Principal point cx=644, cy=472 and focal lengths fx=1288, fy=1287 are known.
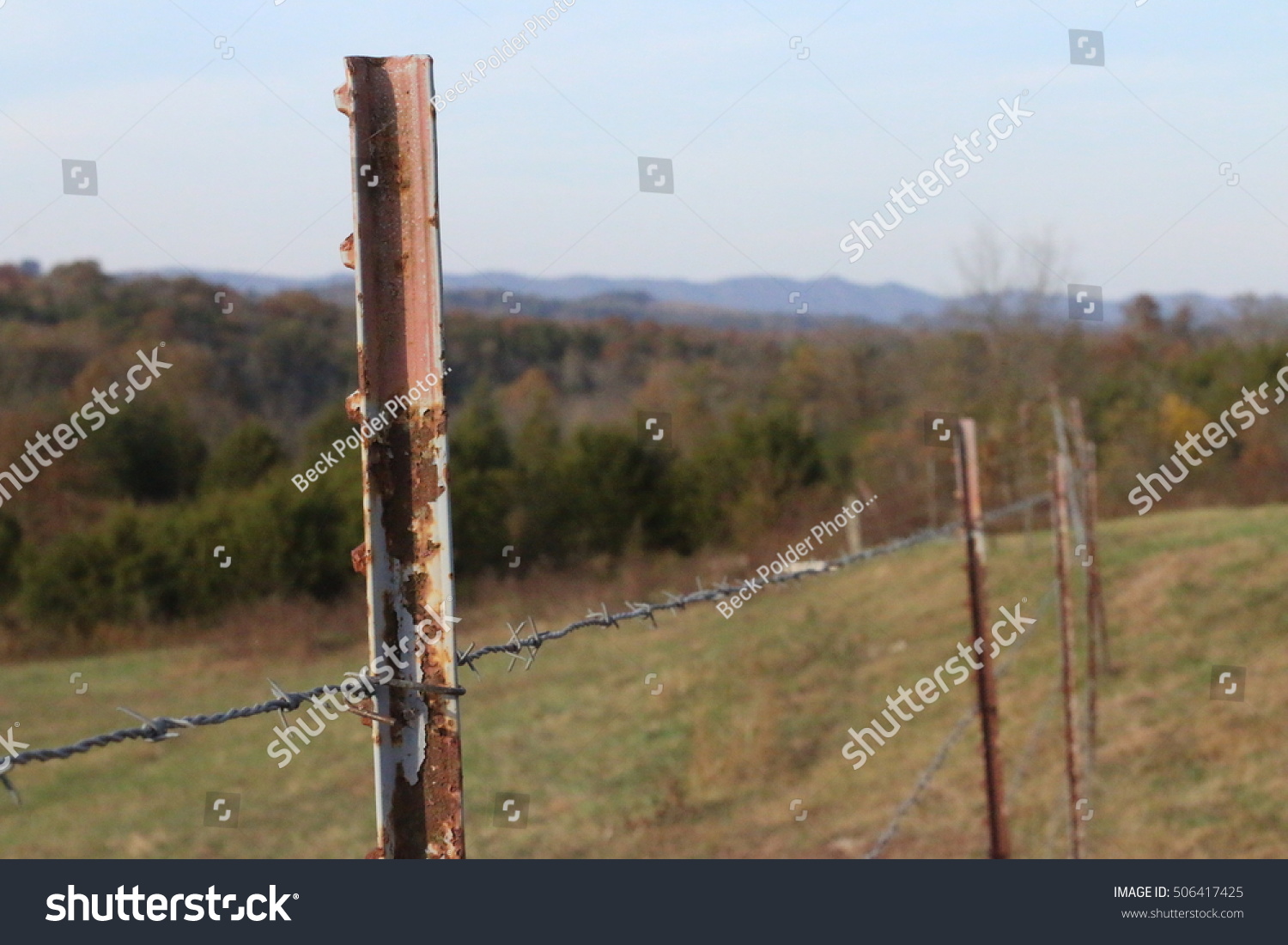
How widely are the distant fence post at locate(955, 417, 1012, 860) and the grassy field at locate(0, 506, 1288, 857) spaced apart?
3.96 metres

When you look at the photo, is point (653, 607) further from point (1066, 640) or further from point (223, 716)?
point (1066, 640)

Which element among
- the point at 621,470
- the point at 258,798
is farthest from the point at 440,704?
the point at 621,470

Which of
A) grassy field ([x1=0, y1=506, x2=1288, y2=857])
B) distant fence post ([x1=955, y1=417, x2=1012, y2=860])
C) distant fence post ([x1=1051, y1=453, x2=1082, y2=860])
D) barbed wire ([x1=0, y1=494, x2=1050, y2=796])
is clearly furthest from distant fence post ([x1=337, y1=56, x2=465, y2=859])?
grassy field ([x1=0, y1=506, x2=1288, y2=857])

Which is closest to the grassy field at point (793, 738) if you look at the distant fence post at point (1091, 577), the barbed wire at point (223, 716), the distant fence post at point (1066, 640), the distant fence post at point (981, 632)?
the distant fence post at point (1091, 577)

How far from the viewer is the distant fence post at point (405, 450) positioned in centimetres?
165

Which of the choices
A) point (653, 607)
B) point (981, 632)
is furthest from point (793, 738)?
point (653, 607)

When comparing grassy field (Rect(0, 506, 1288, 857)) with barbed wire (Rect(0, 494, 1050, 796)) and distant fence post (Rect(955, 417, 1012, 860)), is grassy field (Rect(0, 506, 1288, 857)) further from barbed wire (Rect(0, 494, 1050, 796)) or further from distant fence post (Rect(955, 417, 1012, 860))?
barbed wire (Rect(0, 494, 1050, 796))

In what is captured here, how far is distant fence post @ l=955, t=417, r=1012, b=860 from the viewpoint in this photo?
11.2ft

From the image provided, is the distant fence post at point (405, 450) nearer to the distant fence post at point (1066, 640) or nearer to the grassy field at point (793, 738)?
the distant fence post at point (1066, 640)

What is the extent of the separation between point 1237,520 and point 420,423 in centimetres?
1788

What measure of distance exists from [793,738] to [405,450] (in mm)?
11142

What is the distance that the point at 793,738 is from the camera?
1238cm

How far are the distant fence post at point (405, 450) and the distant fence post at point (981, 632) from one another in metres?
2.03

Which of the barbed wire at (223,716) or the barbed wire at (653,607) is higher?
the barbed wire at (653,607)
